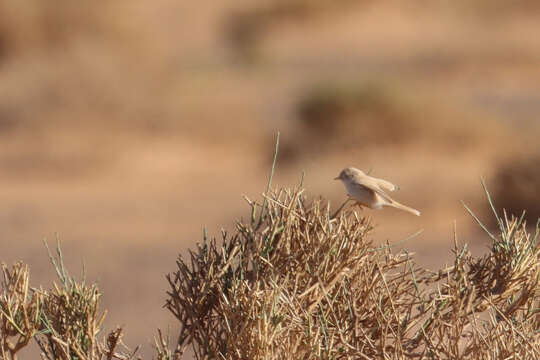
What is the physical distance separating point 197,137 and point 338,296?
20947 mm

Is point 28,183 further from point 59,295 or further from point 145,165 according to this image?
point 59,295

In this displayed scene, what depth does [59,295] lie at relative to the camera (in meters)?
3.46

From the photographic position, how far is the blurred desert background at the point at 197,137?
16.9m

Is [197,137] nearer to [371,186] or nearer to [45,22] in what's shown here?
[45,22]

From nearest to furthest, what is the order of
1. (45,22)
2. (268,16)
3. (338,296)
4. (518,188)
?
(338,296) → (518,188) → (45,22) → (268,16)

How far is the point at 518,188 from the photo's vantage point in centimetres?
1702

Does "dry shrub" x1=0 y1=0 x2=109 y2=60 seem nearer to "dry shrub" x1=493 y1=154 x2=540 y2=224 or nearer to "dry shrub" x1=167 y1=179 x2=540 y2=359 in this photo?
"dry shrub" x1=493 y1=154 x2=540 y2=224

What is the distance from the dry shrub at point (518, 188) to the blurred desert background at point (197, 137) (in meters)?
0.03

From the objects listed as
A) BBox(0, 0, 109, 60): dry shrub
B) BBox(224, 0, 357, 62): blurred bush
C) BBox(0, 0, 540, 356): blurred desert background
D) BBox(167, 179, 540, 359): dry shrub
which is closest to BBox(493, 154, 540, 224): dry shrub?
BBox(0, 0, 540, 356): blurred desert background

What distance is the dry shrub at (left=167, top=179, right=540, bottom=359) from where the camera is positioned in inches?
125

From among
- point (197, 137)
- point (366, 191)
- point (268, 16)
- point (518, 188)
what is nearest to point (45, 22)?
point (197, 137)

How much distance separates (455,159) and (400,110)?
3.68m

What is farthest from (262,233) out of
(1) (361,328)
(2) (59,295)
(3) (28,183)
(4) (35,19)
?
(4) (35,19)

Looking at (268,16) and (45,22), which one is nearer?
(45,22)
